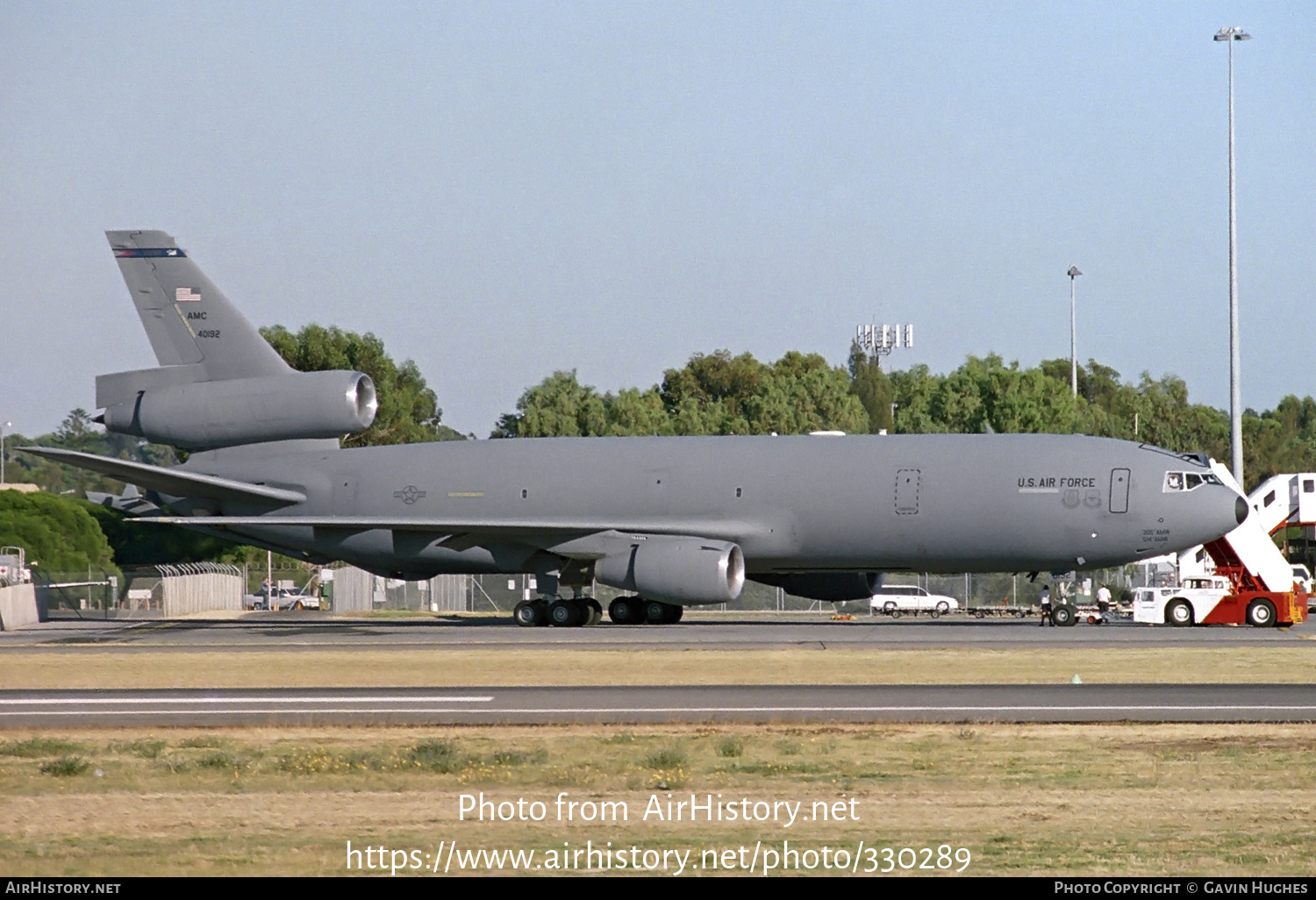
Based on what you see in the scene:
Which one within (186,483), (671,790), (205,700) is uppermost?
(186,483)

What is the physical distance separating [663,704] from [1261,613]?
24.7 metres

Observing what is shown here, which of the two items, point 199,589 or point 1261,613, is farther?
point 199,589

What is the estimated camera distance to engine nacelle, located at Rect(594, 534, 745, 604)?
35.5 meters

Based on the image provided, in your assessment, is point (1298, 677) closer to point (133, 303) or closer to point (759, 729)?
point (759, 729)

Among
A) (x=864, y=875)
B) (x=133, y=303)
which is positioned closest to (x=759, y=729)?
(x=864, y=875)

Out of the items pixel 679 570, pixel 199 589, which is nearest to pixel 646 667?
pixel 679 570

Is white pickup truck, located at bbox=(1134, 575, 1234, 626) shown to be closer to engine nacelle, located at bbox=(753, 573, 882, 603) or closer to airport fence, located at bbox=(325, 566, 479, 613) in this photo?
engine nacelle, located at bbox=(753, 573, 882, 603)

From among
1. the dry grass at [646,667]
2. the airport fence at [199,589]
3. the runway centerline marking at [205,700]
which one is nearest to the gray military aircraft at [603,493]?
the dry grass at [646,667]

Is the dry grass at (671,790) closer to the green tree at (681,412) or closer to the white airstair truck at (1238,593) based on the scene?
the white airstair truck at (1238,593)

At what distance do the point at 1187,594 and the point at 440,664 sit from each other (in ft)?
72.1

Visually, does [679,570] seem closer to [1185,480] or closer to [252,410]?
[1185,480]

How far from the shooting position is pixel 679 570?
3578 centimetres

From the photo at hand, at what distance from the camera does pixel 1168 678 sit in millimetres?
21938

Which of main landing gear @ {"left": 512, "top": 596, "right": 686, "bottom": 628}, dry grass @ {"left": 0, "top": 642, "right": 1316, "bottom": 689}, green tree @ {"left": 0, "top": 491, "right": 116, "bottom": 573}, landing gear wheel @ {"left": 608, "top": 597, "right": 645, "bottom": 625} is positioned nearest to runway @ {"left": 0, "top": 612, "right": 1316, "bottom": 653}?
landing gear wheel @ {"left": 608, "top": 597, "right": 645, "bottom": 625}
